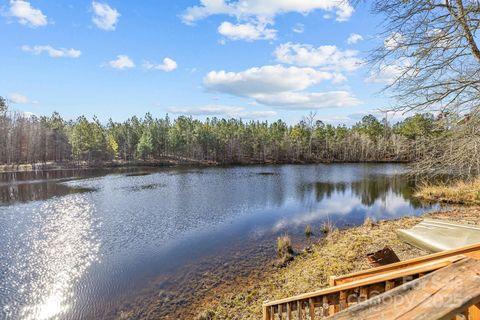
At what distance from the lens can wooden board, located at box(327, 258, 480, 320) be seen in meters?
1.05

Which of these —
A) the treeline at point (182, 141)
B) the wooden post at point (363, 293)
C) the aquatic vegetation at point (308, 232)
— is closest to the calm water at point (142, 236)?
the aquatic vegetation at point (308, 232)

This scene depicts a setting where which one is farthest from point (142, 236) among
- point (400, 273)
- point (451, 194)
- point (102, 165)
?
point (102, 165)

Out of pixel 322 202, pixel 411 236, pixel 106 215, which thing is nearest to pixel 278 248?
pixel 411 236

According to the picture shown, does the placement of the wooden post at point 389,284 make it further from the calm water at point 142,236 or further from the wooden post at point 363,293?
the calm water at point 142,236

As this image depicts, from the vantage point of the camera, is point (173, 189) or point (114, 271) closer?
point (114, 271)

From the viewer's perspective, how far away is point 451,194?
19.1m

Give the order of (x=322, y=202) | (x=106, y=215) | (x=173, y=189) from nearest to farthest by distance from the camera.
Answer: (x=106, y=215), (x=322, y=202), (x=173, y=189)

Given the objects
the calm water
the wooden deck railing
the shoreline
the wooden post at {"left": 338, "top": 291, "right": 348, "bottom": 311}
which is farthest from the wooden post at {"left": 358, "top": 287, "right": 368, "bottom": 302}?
the shoreline

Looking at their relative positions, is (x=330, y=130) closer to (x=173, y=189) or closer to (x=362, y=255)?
(x=173, y=189)

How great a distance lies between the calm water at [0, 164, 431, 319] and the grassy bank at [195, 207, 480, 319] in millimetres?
985

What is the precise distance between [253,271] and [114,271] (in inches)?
211

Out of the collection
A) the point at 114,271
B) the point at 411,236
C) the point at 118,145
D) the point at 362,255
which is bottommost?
the point at 114,271

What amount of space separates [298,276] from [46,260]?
1049 centimetres

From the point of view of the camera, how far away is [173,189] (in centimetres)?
2830
